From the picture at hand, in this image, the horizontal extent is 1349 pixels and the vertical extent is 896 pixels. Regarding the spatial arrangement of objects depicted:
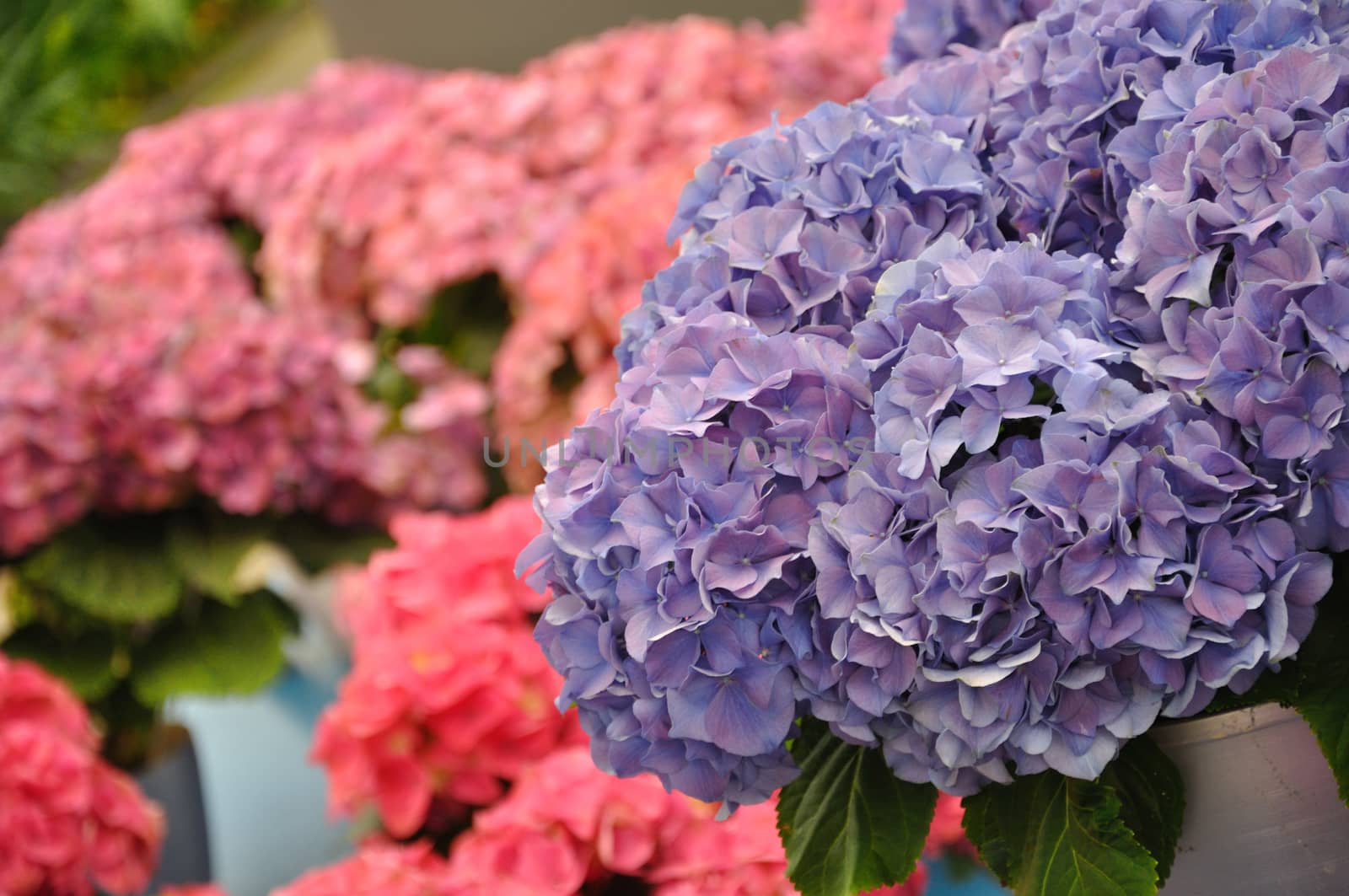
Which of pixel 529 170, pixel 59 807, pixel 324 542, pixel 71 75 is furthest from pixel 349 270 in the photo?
pixel 71 75

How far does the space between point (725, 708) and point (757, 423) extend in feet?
0.40

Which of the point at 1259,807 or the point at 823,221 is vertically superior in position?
the point at 823,221

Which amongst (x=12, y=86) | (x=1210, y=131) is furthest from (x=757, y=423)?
(x=12, y=86)

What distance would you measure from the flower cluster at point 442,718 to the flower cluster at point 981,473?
482 mm

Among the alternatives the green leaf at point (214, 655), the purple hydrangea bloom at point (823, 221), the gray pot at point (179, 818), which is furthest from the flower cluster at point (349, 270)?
the purple hydrangea bloom at point (823, 221)

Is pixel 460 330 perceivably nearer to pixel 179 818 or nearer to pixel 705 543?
pixel 179 818

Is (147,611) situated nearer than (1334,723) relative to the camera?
No

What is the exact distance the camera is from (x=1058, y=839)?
0.56 m

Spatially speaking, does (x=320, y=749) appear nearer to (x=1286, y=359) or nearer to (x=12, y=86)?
(x=1286, y=359)

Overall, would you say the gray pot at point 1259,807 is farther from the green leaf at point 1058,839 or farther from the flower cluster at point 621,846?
the flower cluster at point 621,846

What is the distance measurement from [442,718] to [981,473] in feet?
2.18

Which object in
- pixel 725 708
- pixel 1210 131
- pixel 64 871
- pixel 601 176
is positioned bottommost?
pixel 64 871

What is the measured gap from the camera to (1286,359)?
1.72 ft

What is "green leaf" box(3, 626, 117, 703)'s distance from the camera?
1.64 m
